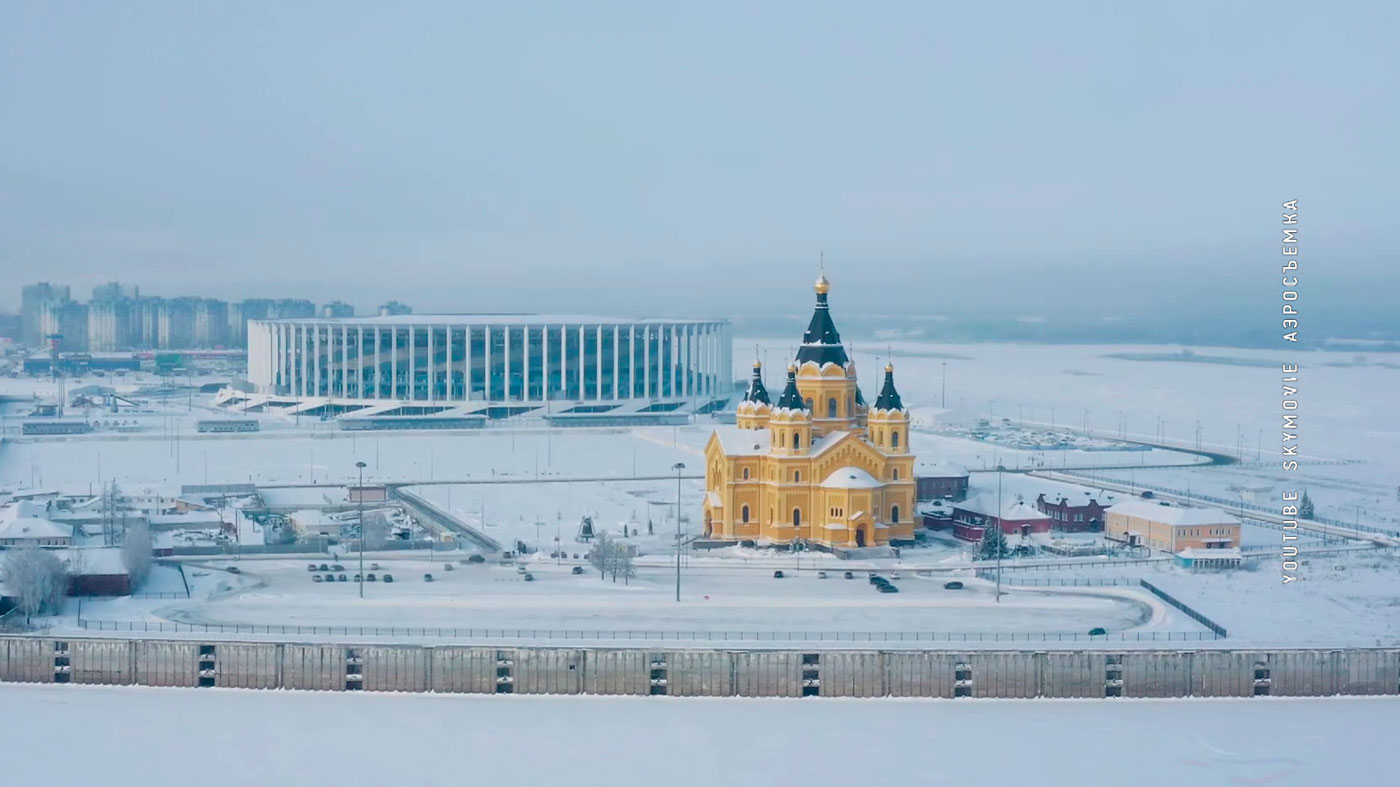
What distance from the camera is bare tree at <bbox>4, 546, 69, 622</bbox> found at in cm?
3198

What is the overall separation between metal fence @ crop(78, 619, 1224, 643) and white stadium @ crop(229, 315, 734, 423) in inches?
1859

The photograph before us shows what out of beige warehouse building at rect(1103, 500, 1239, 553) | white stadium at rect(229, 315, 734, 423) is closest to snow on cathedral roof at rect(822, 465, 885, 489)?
beige warehouse building at rect(1103, 500, 1239, 553)

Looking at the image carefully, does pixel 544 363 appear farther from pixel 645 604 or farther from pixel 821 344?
pixel 645 604

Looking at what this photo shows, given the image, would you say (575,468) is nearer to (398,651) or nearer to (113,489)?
(113,489)

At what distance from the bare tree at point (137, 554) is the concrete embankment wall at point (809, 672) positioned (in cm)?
674

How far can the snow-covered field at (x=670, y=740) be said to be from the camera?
23.8 meters

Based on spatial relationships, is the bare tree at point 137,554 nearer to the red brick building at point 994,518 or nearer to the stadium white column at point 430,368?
the red brick building at point 994,518

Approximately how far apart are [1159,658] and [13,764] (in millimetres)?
17626

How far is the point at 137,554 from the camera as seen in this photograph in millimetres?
35688

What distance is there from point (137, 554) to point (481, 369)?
45.7m

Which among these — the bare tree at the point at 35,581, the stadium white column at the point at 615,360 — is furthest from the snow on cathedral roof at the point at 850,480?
the stadium white column at the point at 615,360

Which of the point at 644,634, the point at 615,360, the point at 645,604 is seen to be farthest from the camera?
the point at 615,360

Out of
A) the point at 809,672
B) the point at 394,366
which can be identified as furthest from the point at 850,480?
the point at 394,366

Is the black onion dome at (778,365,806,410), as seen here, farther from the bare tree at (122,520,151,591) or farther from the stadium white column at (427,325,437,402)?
the stadium white column at (427,325,437,402)
